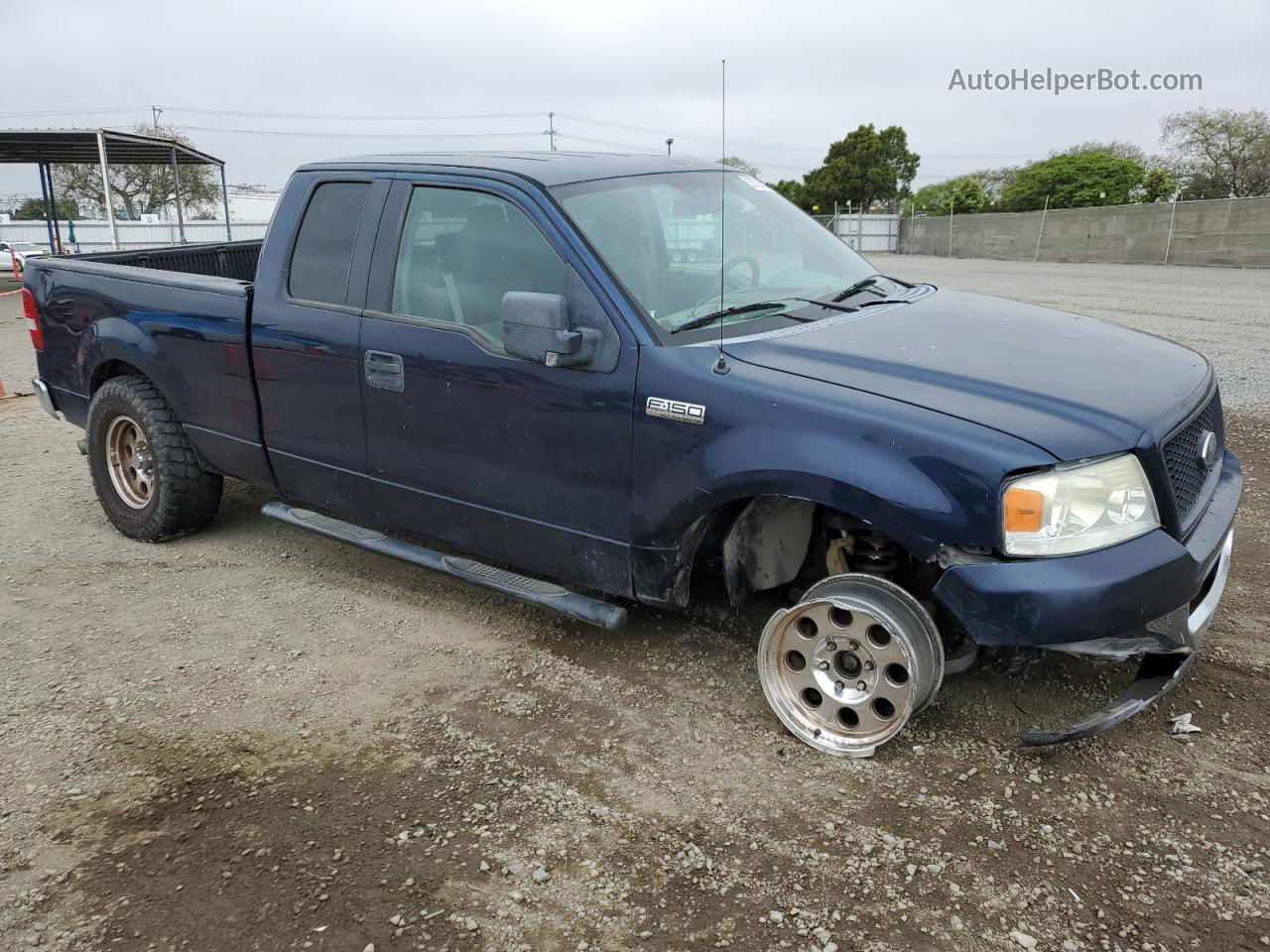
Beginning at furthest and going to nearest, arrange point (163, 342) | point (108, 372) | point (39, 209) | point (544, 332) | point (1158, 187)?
point (39, 209)
point (1158, 187)
point (108, 372)
point (163, 342)
point (544, 332)

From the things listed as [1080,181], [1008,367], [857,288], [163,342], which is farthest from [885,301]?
[1080,181]

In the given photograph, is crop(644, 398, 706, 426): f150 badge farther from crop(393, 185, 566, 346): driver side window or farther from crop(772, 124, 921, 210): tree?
crop(772, 124, 921, 210): tree

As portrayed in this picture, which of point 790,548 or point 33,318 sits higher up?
point 33,318

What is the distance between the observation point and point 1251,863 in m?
2.58

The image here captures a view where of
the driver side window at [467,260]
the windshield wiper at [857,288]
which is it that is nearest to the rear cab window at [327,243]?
the driver side window at [467,260]

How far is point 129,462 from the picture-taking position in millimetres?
5230

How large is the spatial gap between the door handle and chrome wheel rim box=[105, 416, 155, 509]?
1833 millimetres

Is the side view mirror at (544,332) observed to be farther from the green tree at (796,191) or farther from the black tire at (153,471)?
the green tree at (796,191)

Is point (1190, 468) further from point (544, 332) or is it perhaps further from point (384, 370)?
point (384, 370)

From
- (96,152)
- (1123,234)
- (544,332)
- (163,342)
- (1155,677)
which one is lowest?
(1155,677)

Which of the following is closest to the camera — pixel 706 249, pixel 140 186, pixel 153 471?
pixel 706 249

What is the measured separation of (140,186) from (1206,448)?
2347 inches

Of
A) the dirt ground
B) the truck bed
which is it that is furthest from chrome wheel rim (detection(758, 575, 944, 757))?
the truck bed

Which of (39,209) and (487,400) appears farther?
(39,209)
